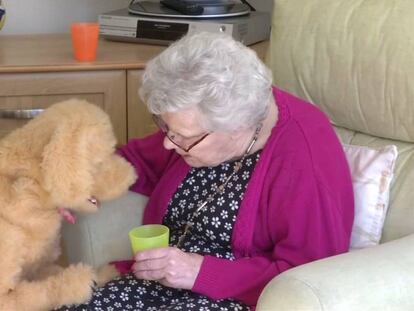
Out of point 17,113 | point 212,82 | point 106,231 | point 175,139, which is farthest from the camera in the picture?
point 17,113

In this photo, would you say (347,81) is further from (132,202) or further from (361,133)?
(132,202)

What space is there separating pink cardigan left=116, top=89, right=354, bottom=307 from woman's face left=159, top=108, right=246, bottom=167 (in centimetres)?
7

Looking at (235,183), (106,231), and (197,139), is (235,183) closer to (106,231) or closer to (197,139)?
(197,139)

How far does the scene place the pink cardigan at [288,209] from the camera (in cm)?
133

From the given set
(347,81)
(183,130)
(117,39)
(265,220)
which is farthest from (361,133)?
(117,39)

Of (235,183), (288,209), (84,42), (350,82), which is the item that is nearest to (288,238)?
(288,209)

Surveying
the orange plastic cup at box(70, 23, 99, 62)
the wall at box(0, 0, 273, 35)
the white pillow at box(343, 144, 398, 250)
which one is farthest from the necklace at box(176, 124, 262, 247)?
the wall at box(0, 0, 273, 35)

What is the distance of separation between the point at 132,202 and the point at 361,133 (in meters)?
0.58

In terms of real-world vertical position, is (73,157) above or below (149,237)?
above

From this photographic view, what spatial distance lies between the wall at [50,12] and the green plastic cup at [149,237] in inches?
55.0

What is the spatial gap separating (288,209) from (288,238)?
6 centimetres

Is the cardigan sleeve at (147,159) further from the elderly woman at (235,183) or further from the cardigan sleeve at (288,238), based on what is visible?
the cardigan sleeve at (288,238)

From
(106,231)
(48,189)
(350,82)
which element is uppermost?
(350,82)

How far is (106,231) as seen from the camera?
1.63m
